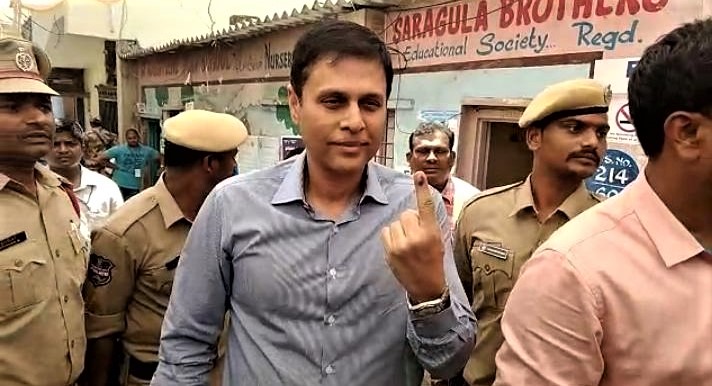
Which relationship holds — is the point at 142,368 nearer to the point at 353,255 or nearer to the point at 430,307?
the point at 353,255

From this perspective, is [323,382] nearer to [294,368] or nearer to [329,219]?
[294,368]

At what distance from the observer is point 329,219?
1.48m

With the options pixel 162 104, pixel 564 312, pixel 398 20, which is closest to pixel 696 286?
pixel 564 312

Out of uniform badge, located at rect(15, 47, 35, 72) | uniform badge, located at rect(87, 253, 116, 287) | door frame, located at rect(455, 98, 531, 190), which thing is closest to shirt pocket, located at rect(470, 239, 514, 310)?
uniform badge, located at rect(87, 253, 116, 287)

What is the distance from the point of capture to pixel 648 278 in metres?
1.13

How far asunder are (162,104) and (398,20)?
748 cm

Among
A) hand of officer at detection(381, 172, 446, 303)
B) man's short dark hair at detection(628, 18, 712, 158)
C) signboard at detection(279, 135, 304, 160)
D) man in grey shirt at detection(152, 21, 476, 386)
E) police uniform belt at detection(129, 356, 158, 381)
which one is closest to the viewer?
man's short dark hair at detection(628, 18, 712, 158)

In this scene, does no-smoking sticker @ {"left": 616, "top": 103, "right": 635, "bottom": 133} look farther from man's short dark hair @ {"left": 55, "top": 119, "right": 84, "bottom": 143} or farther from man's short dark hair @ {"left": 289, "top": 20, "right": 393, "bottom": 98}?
man's short dark hair @ {"left": 55, "top": 119, "right": 84, "bottom": 143}

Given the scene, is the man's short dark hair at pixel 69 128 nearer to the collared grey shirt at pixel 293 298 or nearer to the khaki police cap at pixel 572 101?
the collared grey shirt at pixel 293 298

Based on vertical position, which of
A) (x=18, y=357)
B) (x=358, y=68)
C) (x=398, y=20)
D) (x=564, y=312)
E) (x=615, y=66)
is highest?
(x=398, y=20)

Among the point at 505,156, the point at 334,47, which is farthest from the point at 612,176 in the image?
the point at 334,47

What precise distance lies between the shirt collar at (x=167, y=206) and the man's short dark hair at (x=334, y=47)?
100 cm

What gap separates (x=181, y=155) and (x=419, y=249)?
142 cm

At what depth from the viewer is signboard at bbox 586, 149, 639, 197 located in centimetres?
382
